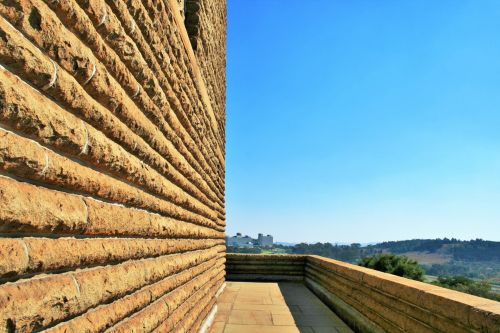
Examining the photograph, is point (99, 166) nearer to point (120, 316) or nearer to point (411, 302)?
point (120, 316)

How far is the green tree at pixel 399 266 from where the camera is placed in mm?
43388

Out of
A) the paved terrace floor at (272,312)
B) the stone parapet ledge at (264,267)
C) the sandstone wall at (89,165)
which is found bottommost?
the paved terrace floor at (272,312)

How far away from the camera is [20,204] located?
122 centimetres

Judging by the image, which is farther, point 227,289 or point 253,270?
point 253,270

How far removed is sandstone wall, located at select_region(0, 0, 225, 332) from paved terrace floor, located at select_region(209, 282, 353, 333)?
3012 millimetres

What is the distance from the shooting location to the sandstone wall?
3.99 ft

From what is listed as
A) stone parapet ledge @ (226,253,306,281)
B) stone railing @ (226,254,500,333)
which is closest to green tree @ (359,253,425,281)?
stone parapet ledge @ (226,253,306,281)

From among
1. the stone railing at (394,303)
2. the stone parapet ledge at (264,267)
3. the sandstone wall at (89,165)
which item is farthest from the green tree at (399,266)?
the sandstone wall at (89,165)

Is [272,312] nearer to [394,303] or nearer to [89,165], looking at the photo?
[394,303]

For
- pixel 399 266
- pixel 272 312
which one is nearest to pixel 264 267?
pixel 272 312

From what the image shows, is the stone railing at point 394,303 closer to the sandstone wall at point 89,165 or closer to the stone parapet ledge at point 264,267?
the stone parapet ledge at point 264,267

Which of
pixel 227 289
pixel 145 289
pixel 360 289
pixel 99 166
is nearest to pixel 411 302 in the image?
pixel 360 289

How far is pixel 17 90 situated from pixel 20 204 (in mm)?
358

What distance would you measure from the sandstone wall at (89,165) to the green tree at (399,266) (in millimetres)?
44278
